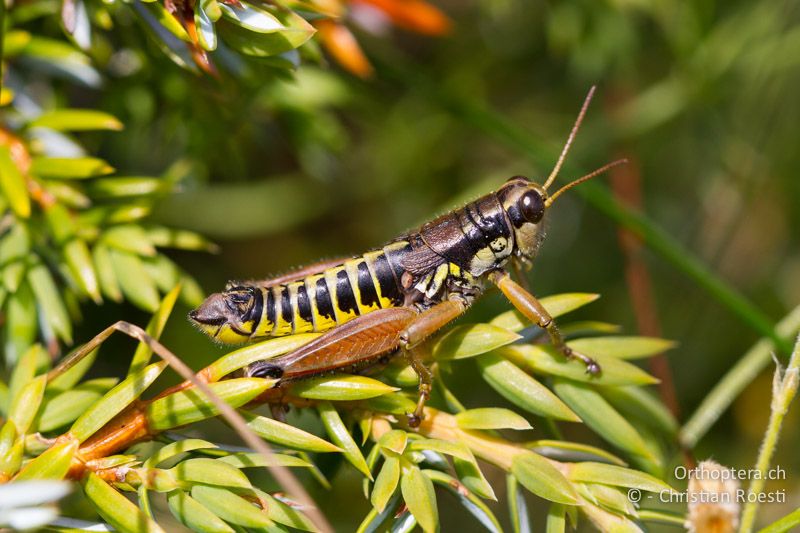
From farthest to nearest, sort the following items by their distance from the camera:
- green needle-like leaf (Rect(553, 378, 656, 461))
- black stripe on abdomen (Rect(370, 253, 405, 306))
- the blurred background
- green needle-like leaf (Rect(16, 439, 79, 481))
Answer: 1. the blurred background
2. black stripe on abdomen (Rect(370, 253, 405, 306))
3. green needle-like leaf (Rect(553, 378, 656, 461))
4. green needle-like leaf (Rect(16, 439, 79, 481))

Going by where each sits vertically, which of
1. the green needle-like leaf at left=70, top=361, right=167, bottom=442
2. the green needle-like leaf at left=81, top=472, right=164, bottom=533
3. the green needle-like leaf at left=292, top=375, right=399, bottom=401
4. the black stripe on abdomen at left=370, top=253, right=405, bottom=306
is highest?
the black stripe on abdomen at left=370, top=253, right=405, bottom=306

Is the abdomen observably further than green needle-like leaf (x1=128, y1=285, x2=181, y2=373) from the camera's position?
Yes

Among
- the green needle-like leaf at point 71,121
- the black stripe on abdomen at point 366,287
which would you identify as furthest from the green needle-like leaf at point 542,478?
the green needle-like leaf at point 71,121

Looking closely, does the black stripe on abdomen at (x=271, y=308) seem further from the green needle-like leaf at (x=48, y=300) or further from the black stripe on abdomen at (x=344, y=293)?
the green needle-like leaf at (x=48, y=300)

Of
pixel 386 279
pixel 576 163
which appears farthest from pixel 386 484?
pixel 576 163

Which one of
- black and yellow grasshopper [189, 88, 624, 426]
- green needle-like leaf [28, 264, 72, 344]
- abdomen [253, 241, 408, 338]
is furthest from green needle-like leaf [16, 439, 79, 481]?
abdomen [253, 241, 408, 338]

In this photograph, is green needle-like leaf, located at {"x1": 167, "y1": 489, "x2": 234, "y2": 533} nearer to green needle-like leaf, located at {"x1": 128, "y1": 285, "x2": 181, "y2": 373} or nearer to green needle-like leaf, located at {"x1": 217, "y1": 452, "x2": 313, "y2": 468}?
green needle-like leaf, located at {"x1": 217, "y1": 452, "x2": 313, "y2": 468}

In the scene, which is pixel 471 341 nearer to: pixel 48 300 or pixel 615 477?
pixel 615 477
